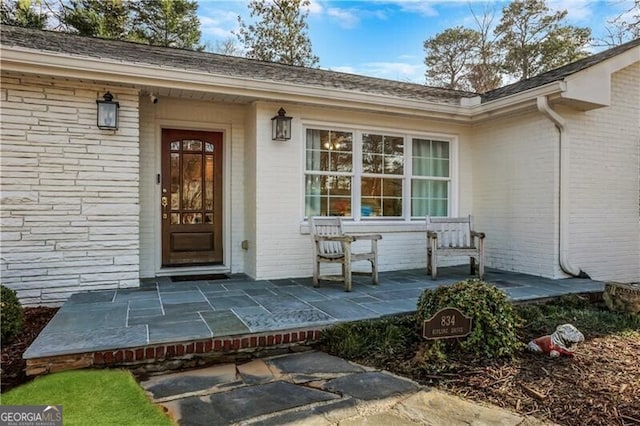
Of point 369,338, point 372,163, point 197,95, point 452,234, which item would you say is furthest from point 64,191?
point 452,234

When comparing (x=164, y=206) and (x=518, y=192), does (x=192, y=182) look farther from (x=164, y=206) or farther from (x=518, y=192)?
(x=518, y=192)

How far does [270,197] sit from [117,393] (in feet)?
10.2

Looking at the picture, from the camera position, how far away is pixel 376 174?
19.1 feet

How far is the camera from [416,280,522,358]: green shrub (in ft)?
9.36

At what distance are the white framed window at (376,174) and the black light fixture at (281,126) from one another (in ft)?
1.56

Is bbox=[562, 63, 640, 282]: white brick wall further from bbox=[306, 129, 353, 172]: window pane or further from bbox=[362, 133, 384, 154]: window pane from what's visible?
bbox=[306, 129, 353, 172]: window pane

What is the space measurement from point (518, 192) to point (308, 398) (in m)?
4.65

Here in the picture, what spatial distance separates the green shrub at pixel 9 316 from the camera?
302cm

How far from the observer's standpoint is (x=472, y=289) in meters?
3.08

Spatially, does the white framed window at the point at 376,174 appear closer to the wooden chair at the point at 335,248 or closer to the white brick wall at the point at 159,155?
the wooden chair at the point at 335,248

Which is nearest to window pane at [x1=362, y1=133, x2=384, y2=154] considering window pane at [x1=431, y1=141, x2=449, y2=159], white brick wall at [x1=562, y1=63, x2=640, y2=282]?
window pane at [x1=431, y1=141, x2=449, y2=159]

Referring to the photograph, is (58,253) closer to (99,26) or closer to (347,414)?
(347,414)

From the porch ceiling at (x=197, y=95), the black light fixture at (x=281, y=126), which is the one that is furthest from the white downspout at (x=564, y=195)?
the porch ceiling at (x=197, y=95)

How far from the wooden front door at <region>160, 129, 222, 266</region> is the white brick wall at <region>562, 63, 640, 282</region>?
479cm
